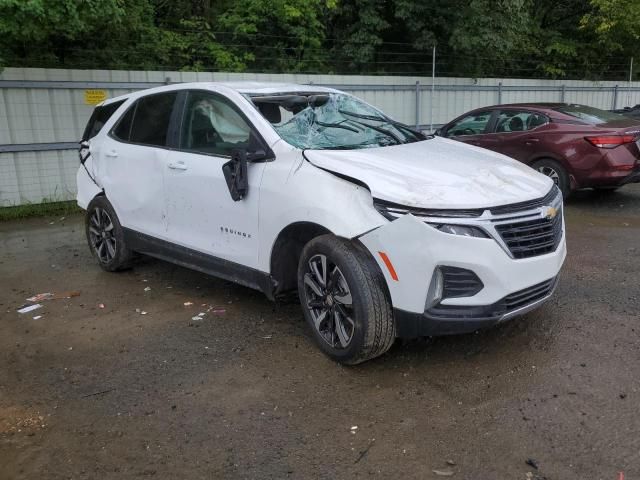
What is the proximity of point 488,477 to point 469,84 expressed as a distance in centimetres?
1391

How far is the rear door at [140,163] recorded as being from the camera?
17.4 ft

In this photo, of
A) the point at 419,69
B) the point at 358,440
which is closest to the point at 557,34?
the point at 419,69

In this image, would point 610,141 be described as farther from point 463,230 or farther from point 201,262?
point 201,262

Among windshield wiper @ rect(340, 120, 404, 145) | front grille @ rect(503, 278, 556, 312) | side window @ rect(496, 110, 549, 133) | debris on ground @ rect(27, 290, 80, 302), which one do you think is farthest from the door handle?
side window @ rect(496, 110, 549, 133)

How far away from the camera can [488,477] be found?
9.33 ft

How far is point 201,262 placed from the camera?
4.96 metres

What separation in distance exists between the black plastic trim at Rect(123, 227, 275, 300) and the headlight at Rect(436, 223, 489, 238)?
4.66 feet

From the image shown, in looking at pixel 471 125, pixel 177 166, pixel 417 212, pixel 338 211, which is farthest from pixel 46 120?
pixel 417 212

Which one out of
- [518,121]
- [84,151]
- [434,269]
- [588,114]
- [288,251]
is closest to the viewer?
[434,269]

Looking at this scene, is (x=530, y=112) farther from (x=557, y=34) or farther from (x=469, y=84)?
(x=557, y=34)

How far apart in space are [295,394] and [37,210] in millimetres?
7343

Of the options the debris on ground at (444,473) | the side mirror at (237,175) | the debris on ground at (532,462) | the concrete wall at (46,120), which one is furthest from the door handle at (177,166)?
the concrete wall at (46,120)

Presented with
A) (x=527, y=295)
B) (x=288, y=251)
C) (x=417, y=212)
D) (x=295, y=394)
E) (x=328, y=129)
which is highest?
(x=328, y=129)

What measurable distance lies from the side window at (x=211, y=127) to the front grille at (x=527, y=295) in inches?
84.9
